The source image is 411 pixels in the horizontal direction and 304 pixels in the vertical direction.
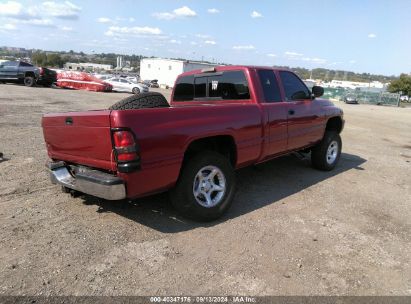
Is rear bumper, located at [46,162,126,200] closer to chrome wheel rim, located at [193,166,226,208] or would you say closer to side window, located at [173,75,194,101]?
chrome wheel rim, located at [193,166,226,208]

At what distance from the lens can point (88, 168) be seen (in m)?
4.02

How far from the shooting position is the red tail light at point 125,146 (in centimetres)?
342

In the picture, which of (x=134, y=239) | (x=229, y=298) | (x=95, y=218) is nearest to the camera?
(x=229, y=298)

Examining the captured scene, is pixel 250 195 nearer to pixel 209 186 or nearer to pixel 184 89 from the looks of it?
pixel 209 186

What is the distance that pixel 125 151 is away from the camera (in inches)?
136

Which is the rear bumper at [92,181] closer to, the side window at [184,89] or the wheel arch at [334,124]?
the side window at [184,89]

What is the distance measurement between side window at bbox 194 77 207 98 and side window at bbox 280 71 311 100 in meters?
1.22

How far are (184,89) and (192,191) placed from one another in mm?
2536

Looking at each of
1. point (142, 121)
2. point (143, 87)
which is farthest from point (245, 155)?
point (143, 87)

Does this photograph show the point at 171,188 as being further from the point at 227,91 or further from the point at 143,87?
the point at 143,87

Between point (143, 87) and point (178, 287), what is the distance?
31.5 m

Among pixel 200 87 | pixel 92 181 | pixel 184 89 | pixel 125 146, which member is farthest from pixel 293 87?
pixel 92 181

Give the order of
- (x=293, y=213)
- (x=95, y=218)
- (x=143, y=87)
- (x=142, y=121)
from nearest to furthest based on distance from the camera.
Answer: (x=142, y=121) → (x=95, y=218) → (x=293, y=213) → (x=143, y=87)

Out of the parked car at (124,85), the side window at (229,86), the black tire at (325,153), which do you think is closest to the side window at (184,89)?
the side window at (229,86)
